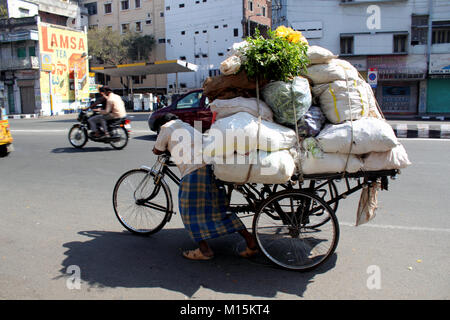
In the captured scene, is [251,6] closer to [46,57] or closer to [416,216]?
[46,57]

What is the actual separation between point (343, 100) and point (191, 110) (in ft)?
27.5

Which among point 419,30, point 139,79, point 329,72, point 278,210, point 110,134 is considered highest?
point 419,30

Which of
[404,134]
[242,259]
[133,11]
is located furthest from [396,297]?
[133,11]

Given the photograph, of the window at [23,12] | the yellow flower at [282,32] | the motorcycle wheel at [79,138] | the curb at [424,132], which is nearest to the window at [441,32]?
the curb at [424,132]

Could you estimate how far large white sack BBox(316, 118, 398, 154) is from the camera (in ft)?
10.9

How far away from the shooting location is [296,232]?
12.1 ft

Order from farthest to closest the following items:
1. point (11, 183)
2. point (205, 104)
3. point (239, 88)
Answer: point (205, 104), point (11, 183), point (239, 88)

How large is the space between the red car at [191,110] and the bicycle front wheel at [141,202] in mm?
6885

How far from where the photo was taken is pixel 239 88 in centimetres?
353

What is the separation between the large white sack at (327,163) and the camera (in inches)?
132

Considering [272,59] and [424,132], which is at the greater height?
[272,59]

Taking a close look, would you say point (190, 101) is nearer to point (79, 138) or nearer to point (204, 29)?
point (79, 138)

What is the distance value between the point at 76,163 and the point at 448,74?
2929cm

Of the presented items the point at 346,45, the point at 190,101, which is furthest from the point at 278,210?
the point at 346,45
